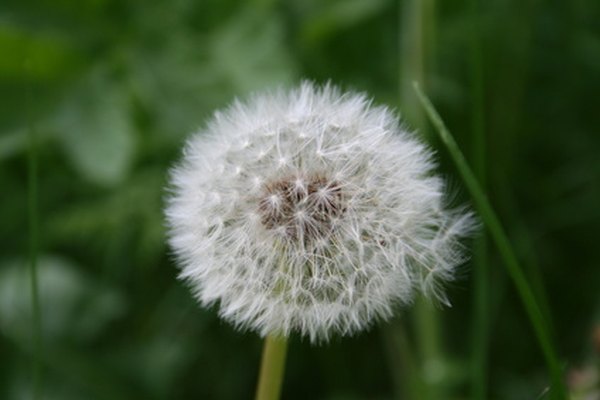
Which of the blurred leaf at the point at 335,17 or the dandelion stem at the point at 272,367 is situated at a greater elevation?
the blurred leaf at the point at 335,17

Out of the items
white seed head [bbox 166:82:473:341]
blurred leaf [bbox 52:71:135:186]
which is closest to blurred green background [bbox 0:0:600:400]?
blurred leaf [bbox 52:71:135:186]

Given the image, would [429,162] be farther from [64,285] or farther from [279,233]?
[64,285]

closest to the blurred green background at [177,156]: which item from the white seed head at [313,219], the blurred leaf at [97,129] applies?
the blurred leaf at [97,129]

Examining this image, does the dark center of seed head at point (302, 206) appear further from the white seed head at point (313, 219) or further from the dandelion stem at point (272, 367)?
the dandelion stem at point (272, 367)

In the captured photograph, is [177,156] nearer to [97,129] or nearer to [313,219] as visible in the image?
[97,129]

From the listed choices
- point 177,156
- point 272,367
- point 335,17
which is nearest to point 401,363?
point 177,156

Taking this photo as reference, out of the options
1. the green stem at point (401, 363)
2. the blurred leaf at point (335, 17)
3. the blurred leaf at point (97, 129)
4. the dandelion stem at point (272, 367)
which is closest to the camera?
the dandelion stem at point (272, 367)
